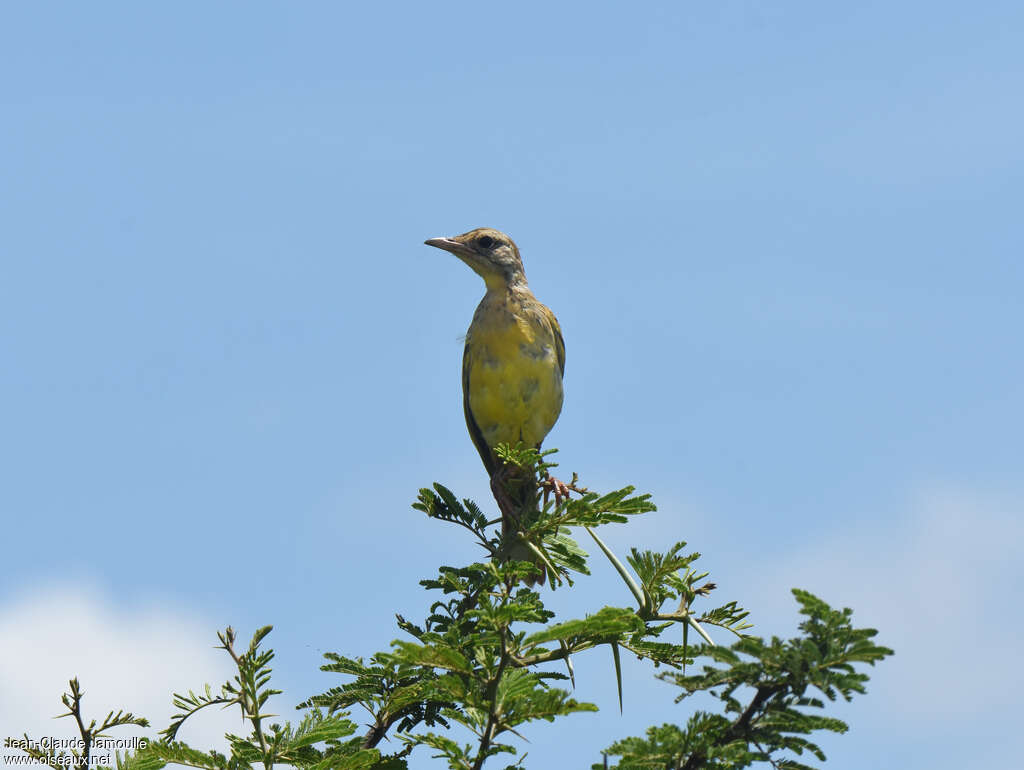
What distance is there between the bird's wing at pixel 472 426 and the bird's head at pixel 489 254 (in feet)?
2.22

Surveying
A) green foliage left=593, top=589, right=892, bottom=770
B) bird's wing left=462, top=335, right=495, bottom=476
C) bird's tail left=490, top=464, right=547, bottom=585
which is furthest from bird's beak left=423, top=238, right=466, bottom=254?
green foliage left=593, top=589, right=892, bottom=770

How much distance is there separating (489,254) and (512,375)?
1435mm

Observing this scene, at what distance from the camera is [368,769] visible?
149 inches

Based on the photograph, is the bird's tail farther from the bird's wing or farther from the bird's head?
the bird's head

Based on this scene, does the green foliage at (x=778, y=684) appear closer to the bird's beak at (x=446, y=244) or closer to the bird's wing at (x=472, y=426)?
the bird's wing at (x=472, y=426)

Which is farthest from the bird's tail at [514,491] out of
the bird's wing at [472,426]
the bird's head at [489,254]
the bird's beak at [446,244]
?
the bird's beak at [446,244]

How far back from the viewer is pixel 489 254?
27.7 feet

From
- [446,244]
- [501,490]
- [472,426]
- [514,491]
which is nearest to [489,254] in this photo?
[446,244]

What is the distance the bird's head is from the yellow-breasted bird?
0.70 ft

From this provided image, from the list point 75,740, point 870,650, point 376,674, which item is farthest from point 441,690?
point 870,650

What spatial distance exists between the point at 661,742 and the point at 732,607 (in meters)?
1.55

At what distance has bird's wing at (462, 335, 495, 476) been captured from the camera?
7801 millimetres

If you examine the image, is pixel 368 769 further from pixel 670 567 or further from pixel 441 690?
pixel 670 567

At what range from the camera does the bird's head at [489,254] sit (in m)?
8.34
